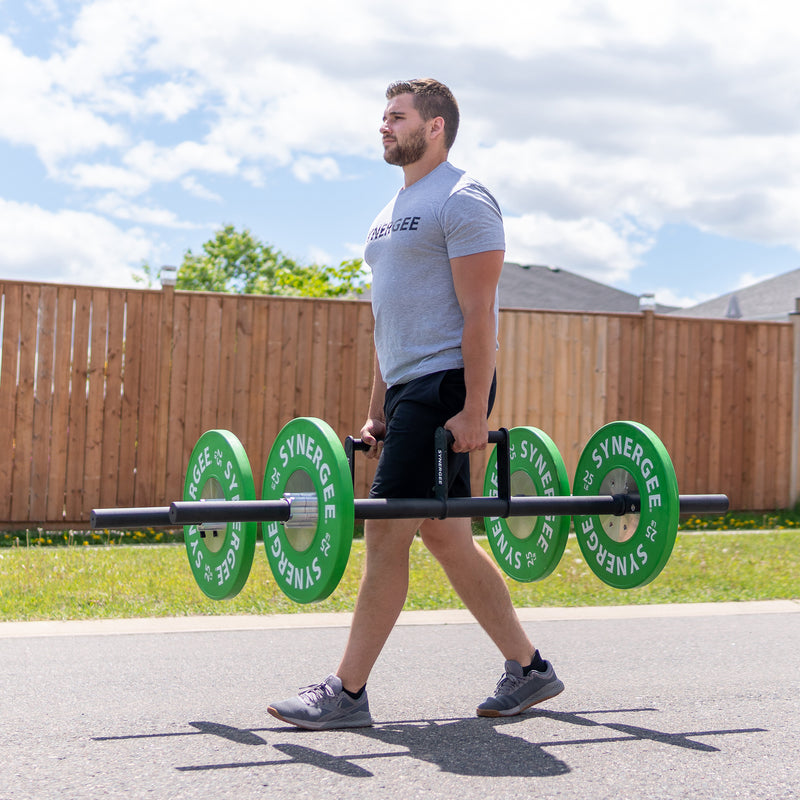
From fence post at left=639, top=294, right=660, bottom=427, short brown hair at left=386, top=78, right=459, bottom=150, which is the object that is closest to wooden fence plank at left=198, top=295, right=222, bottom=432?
fence post at left=639, top=294, right=660, bottom=427

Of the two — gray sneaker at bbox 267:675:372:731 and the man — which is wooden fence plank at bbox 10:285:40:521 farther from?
gray sneaker at bbox 267:675:372:731

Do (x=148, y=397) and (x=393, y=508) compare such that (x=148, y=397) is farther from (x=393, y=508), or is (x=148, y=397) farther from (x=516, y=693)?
(x=393, y=508)

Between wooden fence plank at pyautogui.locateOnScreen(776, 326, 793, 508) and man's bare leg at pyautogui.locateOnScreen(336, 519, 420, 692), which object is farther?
wooden fence plank at pyautogui.locateOnScreen(776, 326, 793, 508)

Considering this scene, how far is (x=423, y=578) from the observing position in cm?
655

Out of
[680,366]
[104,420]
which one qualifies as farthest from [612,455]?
[680,366]

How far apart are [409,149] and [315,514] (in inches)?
49.3

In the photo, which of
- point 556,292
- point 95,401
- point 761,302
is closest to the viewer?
point 95,401

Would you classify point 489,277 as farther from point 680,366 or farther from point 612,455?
point 680,366

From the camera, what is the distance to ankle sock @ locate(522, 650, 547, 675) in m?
3.62

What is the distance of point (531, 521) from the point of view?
153 inches

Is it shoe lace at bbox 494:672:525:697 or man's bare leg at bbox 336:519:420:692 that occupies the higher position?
man's bare leg at bbox 336:519:420:692

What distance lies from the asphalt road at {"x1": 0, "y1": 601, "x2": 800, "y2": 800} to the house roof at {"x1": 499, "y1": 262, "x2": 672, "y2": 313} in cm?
1718

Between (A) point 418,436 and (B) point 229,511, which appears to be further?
(A) point 418,436

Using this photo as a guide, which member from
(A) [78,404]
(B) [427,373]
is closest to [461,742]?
(B) [427,373]
